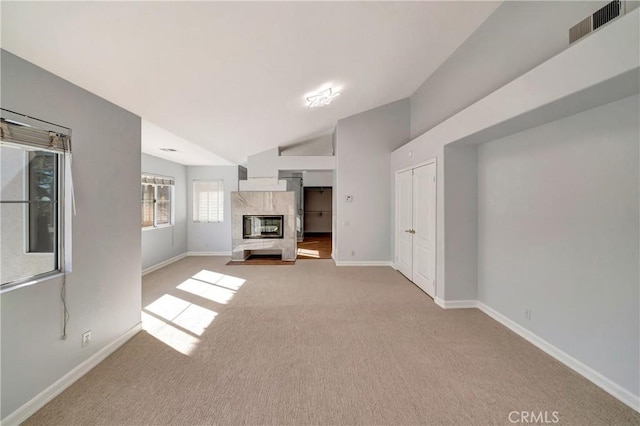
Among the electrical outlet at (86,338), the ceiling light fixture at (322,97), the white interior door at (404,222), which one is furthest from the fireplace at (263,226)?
the electrical outlet at (86,338)

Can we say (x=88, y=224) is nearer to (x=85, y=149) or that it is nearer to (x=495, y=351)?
(x=85, y=149)

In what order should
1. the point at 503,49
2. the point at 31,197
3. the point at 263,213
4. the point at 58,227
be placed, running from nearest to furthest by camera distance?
1. the point at 31,197
2. the point at 58,227
3. the point at 503,49
4. the point at 263,213

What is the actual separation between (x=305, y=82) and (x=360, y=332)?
3.23m

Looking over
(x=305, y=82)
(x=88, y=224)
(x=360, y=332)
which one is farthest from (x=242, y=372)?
(x=305, y=82)

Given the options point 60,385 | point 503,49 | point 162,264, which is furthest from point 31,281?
point 503,49

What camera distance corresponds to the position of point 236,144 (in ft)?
17.6

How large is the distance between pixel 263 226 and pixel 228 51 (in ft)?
16.4

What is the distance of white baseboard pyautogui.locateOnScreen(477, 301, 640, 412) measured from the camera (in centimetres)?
194

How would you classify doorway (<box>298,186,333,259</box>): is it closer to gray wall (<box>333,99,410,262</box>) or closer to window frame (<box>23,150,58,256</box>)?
gray wall (<box>333,99,410,262</box>)

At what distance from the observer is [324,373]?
2.30 meters

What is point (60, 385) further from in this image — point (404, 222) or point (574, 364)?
point (404, 222)

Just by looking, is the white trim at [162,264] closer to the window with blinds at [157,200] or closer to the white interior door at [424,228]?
the window with blinds at [157,200]

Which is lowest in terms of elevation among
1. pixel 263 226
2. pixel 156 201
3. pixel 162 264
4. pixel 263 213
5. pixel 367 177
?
pixel 162 264

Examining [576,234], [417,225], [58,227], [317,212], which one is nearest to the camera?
[58,227]
